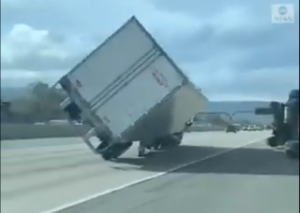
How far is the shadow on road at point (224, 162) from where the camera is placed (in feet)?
50.4

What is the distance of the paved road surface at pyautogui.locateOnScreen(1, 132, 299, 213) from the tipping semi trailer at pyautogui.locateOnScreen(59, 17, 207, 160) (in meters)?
0.85

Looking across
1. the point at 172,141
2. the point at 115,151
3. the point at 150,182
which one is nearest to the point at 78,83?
the point at 150,182

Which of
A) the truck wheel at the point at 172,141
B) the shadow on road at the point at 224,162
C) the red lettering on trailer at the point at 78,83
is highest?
the truck wheel at the point at 172,141

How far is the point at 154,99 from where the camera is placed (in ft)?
63.0

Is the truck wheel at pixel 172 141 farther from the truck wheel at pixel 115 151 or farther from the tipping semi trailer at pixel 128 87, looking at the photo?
the truck wheel at pixel 115 151

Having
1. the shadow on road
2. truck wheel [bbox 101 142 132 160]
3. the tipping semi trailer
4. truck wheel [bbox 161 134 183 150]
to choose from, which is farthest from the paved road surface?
truck wheel [bbox 161 134 183 150]

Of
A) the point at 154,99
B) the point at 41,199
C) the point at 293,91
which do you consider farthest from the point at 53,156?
the point at 293,91

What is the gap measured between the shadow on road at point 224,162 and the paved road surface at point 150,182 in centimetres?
2

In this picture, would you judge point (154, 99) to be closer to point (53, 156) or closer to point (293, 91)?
point (53, 156)

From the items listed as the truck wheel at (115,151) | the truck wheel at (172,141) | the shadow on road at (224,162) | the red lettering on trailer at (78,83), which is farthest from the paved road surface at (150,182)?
the truck wheel at (172,141)

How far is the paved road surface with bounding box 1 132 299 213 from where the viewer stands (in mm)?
10367

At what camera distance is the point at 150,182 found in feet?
51.5

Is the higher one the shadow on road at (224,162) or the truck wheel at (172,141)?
the truck wheel at (172,141)

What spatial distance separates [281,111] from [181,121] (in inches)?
591
